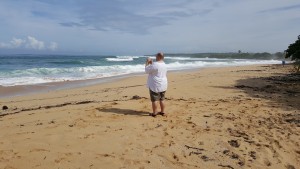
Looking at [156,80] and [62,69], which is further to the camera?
[62,69]

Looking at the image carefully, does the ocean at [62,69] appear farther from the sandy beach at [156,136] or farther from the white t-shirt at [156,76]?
the white t-shirt at [156,76]

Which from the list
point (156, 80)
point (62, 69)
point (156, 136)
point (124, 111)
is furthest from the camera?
point (62, 69)

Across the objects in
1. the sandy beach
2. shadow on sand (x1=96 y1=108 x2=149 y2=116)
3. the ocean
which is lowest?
the sandy beach

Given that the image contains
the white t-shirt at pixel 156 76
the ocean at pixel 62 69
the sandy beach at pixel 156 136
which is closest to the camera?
the sandy beach at pixel 156 136

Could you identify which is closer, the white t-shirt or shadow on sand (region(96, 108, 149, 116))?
the white t-shirt

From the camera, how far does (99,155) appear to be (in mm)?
4305

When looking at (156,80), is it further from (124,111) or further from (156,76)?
(124,111)

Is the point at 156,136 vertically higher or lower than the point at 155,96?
lower

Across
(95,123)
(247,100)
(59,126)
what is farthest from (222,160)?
(247,100)

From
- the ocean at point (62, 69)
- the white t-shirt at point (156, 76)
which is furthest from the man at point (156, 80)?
the ocean at point (62, 69)

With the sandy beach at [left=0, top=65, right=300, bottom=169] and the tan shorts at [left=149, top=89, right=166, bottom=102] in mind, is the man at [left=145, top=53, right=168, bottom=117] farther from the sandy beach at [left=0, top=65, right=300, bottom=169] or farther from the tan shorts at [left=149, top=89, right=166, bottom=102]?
the sandy beach at [left=0, top=65, right=300, bottom=169]

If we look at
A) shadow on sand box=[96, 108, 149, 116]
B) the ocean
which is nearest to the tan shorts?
shadow on sand box=[96, 108, 149, 116]

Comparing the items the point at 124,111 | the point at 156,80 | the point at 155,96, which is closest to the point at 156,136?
the point at 155,96

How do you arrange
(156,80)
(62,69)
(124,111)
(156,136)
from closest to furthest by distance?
(156,136)
(156,80)
(124,111)
(62,69)
